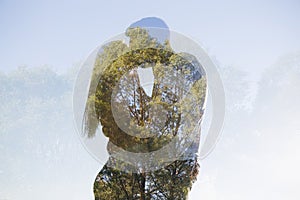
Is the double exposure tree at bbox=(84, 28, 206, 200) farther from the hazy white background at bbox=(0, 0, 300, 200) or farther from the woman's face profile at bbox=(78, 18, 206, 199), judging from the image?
the hazy white background at bbox=(0, 0, 300, 200)

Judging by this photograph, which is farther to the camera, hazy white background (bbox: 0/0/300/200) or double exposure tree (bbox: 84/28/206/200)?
hazy white background (bbox: 0/0/300/200)

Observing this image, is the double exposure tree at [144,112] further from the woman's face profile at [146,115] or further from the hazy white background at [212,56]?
the hazy white background at [212,56]

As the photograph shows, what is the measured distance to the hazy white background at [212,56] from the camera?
4.00 metres

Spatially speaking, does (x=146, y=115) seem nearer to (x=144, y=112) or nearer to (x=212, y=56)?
(x=144, y=112)

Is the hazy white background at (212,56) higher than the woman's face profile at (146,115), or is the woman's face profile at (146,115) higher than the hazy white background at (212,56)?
the hazy white background at (212,56)

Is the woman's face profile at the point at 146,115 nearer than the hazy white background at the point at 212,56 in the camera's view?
Yes

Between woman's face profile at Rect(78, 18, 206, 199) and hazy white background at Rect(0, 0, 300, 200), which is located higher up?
hazy white background at Rect(0, 0, 300, 200)

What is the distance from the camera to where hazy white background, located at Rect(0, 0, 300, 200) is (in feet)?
13.1

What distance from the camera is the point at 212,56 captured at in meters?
3.71

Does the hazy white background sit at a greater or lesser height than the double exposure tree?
greater

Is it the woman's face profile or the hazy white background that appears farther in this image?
the hazy white background

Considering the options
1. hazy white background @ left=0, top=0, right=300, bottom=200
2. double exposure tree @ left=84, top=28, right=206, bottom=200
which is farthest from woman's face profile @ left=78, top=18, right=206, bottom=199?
hazy white background @ left=0, top=0, right=300, bottom=200

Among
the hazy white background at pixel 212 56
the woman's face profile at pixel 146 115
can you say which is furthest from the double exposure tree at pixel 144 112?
the hazy white background at pixel 212 56

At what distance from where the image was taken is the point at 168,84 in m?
2.40
